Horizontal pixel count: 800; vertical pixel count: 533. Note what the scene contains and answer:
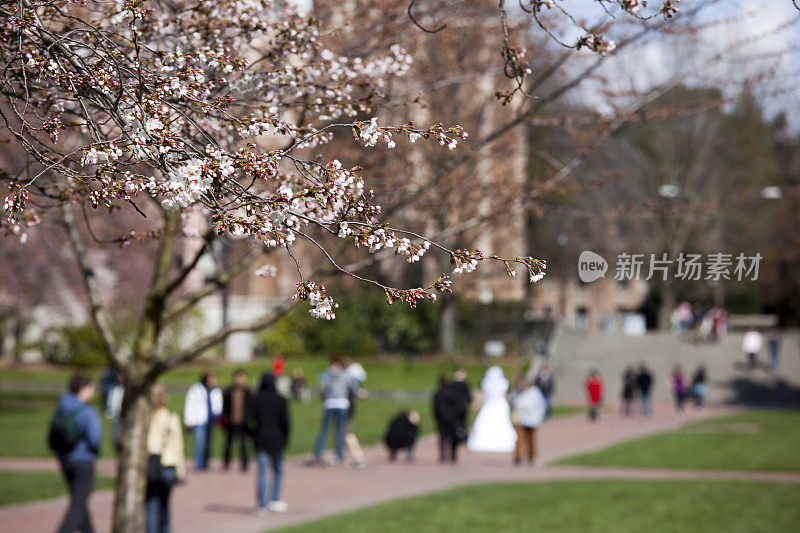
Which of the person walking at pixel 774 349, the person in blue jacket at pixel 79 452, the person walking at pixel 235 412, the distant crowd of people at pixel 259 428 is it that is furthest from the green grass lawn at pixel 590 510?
the person walking at pixel 774 349

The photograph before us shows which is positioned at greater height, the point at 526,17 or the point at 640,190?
the point at 640,190

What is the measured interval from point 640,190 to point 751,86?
44.9m

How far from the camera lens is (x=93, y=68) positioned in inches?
170

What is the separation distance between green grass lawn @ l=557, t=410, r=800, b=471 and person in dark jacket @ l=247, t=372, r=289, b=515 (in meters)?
7.51

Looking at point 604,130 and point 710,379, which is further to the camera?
point 710,379

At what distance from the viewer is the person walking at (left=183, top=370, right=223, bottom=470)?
1878 centimetres

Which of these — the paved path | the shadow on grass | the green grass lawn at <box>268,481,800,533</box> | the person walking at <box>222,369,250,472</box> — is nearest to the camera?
the green grass lawn at <box>268,481,800,533</box>

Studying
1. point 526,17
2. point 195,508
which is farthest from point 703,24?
point 195,508

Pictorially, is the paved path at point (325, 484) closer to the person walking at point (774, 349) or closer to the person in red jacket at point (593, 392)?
the person in red jacket at point (593, 392)

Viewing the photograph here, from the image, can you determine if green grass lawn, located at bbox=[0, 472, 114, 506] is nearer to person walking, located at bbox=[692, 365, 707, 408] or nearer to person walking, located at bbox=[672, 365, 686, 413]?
person walking, located at bbox=[672, 365, 686, 413]

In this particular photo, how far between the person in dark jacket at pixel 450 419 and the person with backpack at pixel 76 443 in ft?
34.2

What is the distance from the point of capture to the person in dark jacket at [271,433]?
13.9m

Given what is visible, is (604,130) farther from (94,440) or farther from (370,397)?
(370,397)

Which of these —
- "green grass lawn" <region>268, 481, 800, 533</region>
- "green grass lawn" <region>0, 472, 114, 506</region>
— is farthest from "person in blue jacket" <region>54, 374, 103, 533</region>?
"green grass lawn" <region>0, 472, 114, 506</region>
